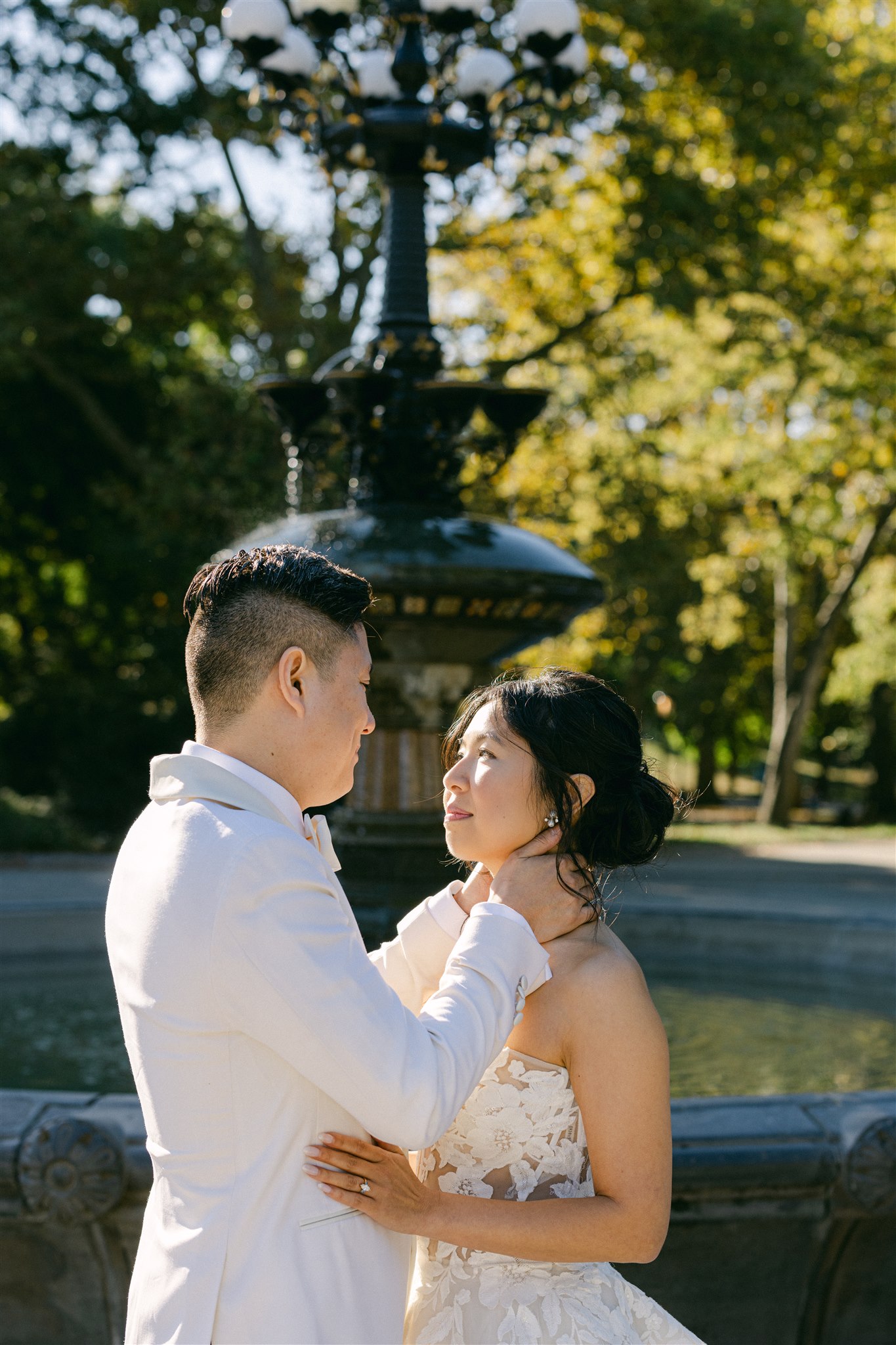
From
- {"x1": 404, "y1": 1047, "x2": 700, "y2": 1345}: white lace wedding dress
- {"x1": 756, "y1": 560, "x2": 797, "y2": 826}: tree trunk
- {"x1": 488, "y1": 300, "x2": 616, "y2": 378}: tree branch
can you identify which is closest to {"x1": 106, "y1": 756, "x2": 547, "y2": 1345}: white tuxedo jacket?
{"x1": 404, "y1": 1047, "x2": 700, "y2": 1345}: white lace wedding dress

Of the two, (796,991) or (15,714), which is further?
(15,714)

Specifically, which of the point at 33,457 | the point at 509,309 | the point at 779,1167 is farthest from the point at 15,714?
the point at 779,1167

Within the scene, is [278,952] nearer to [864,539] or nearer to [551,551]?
[551,551]

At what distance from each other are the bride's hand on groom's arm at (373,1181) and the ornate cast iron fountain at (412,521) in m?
2.96

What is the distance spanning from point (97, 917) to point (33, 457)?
15.2 metres

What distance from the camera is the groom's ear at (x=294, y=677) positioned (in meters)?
1.89

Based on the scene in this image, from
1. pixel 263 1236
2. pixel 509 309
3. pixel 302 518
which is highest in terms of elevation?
pixel 509 309

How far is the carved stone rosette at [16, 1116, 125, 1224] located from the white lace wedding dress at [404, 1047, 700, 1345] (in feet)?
4.09

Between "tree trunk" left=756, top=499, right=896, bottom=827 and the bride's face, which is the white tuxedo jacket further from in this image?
"tree trunk" left=756, top=499, right=896, bottom=827

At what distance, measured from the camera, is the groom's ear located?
189 cm

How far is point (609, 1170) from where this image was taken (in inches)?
84.0

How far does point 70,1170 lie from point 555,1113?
1609 millimetres

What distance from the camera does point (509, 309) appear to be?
65.1ft

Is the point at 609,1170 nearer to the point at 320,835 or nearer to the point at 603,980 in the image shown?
the point at 603,980
